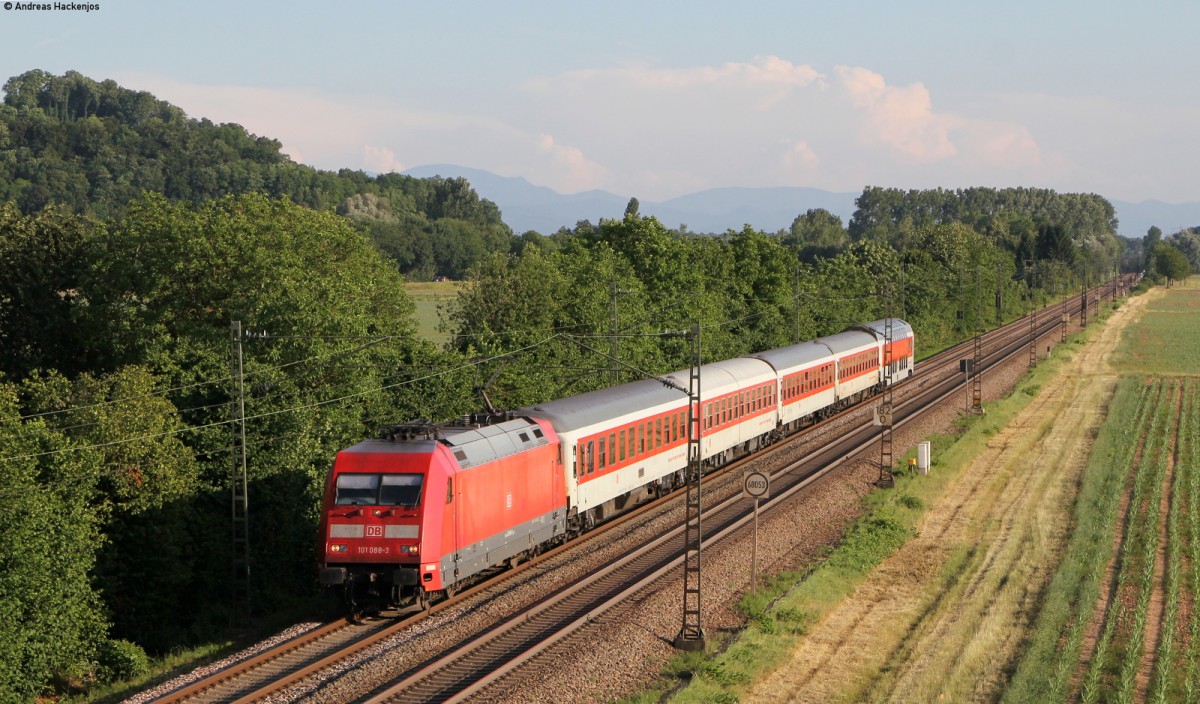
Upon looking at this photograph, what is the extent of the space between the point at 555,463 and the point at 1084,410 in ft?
154

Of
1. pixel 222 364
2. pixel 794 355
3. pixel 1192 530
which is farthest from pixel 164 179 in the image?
pixel 1192 530

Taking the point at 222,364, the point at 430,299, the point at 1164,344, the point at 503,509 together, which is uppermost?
the point at 222,364

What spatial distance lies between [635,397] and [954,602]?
1211cm

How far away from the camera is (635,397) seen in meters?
36.6

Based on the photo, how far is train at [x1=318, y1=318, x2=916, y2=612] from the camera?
24500mm

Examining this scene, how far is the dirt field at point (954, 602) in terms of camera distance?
22.1m

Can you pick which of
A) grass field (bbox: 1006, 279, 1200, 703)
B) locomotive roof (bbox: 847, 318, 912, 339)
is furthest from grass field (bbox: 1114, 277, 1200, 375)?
grass field (bbox: 1006, 279, 1200, 703)

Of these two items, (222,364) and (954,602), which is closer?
(954,602)

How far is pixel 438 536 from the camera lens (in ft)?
80.8

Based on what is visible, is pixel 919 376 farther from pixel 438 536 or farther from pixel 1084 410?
pixel 438 536

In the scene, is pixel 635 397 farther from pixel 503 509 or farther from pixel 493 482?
pixel 493 482

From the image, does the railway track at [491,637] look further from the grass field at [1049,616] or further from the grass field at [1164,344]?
the grass field at [1164,344]

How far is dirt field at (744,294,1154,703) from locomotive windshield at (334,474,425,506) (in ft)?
26.3

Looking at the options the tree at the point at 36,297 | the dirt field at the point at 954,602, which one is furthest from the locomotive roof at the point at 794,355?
the tree at the point at 36,297
